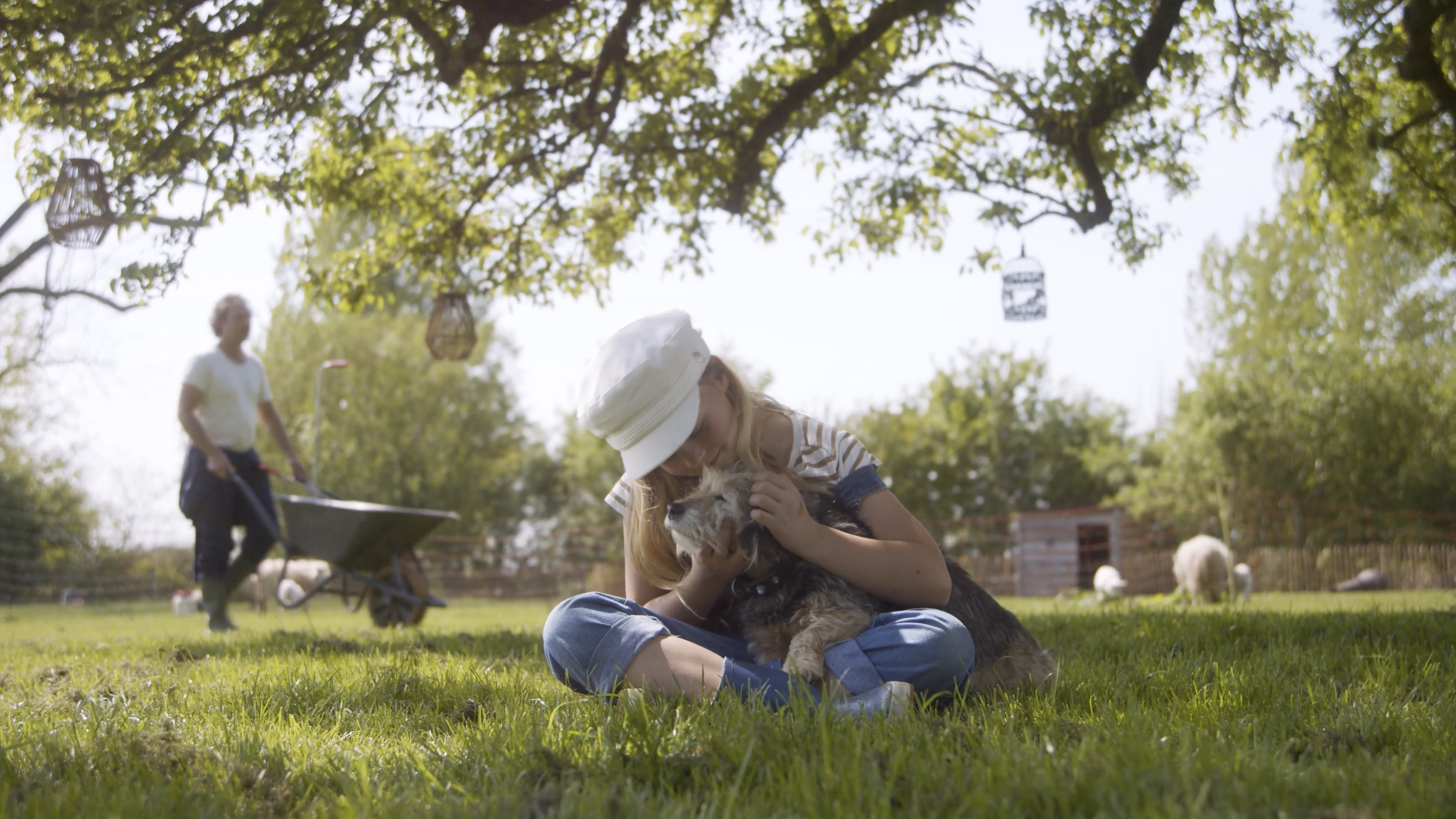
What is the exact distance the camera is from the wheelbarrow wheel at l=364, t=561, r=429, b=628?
8.05m

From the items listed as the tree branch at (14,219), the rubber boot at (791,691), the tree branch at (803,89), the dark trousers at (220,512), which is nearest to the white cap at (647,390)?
the rubber boot at (791,691)

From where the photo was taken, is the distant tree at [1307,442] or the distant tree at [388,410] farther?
the distant tree at [388,410]

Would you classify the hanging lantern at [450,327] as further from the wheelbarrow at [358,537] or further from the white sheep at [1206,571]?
the white sheep at [1206,571]

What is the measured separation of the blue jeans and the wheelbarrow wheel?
18.7 ft

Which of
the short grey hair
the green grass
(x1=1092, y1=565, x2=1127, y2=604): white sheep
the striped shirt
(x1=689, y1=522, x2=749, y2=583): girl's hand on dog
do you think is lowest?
(x1=1092, y1=565, x2=1127, y2=604): white sheep

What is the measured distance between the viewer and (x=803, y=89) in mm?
7227

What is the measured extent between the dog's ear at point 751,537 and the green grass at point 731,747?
0.47 metres

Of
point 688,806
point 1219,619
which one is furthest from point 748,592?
point 1219,619

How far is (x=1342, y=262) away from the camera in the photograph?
2381cm

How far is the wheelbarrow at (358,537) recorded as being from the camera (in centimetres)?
704

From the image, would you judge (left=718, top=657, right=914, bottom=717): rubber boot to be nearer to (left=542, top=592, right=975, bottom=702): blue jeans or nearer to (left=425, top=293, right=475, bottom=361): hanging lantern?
(left=542, top=592, right=975, bottom=702): blue jeans

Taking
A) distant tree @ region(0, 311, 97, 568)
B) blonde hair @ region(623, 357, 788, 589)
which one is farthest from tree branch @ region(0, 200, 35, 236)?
blonde hair @ region(623, 357, 788, 589)

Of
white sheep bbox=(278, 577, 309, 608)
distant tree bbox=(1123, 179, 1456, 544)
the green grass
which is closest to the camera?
the green grass

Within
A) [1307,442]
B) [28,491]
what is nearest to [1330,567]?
[1307,442]
